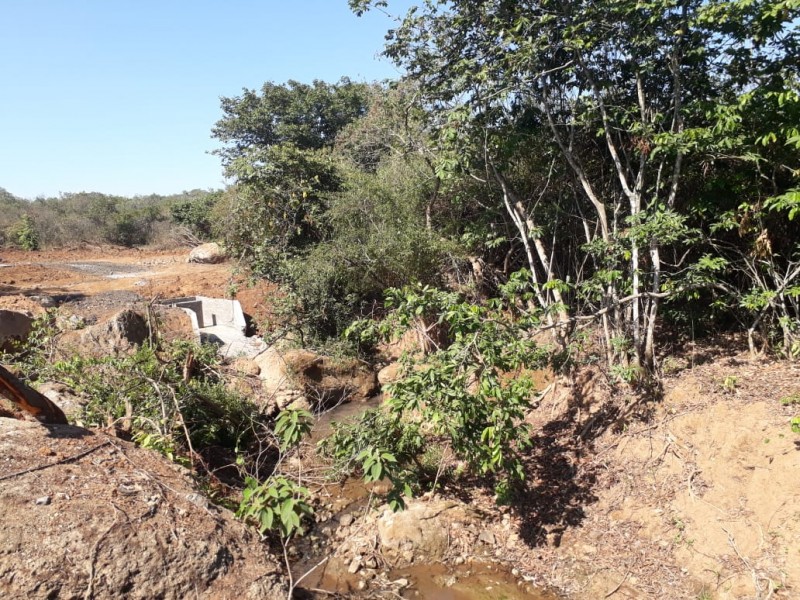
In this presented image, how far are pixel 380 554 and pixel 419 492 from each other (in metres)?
0.89

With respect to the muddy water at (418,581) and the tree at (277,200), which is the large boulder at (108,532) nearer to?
the muddy water at (418,581)

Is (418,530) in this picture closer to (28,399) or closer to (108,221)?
(28,399)

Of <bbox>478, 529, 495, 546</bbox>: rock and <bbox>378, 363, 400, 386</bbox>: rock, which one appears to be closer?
<bbox>478, 529, 495, 546</bbox>: rock

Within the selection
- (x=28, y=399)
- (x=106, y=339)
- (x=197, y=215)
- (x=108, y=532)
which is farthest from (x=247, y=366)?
(x=197, y=215)

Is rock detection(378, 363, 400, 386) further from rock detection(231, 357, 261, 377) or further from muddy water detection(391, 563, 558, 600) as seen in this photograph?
muddy water detection(391, 563, 558, 600)

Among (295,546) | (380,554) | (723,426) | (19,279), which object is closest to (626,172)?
(723,426)

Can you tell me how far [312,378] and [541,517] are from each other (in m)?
4.79

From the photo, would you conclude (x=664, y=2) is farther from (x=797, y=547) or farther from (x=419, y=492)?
(x=419, y=492)

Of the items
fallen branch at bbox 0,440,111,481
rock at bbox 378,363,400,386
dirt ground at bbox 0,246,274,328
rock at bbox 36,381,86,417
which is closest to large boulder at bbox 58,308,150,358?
rock at bbox 36,381,86,417

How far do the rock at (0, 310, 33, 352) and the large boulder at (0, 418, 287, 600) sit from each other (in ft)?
13.2

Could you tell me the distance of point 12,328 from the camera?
26.3 feet

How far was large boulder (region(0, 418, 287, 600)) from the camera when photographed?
3.39 m

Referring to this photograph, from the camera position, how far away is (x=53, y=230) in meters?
26.9

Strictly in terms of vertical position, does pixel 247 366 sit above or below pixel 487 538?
above
